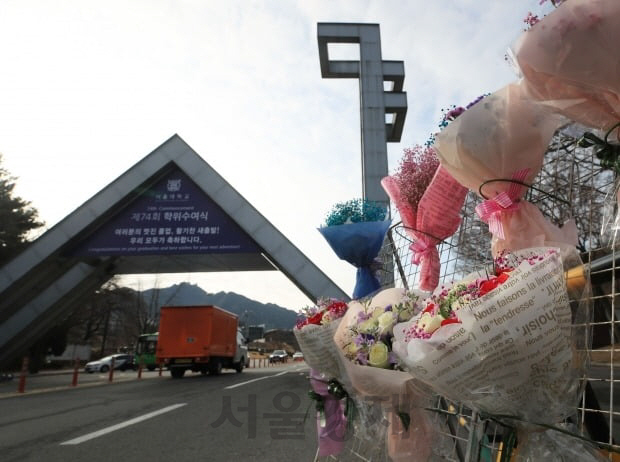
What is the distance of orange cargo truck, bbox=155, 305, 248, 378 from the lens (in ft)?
56.2

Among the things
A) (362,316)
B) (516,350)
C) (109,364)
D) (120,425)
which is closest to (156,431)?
(120,425)

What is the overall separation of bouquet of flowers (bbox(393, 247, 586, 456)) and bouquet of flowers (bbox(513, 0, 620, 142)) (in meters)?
0.54

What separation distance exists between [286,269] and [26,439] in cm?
1174

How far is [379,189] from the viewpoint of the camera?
47.6ft

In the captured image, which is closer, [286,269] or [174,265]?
[286,269]

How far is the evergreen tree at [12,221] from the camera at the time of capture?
21.5 m

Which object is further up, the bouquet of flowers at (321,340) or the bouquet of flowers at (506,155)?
the bouquet of flowers at (506,155)

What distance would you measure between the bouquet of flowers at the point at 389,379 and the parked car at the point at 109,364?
29.7 meters

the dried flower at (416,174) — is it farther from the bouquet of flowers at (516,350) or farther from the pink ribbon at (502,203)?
the bouquet of flowers at (516,350)

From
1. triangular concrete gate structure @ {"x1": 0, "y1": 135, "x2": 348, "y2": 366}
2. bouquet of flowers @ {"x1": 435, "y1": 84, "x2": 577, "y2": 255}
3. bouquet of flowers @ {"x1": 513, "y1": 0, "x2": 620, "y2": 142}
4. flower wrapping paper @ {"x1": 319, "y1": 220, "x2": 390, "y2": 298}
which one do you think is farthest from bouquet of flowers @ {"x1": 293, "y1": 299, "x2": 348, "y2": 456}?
triangular concrete gate structure @ {"x1": 0, "y1": 135, "x2": 348, "y2": 366}

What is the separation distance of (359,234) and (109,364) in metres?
31.9

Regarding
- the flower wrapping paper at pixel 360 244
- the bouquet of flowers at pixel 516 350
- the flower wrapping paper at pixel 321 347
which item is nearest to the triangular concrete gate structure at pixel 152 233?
the flower wrapping paper at pixel 360 244

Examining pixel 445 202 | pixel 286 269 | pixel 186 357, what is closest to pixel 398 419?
pixel 445 202

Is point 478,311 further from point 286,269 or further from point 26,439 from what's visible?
point 286,269
